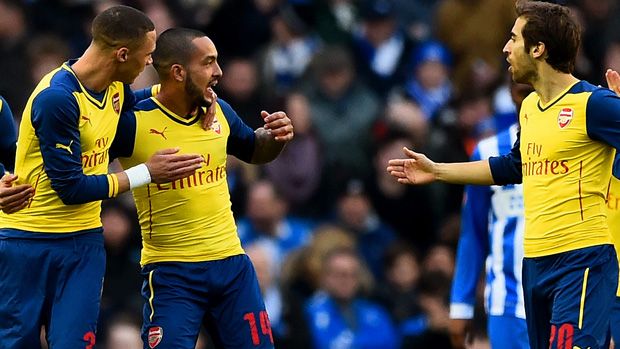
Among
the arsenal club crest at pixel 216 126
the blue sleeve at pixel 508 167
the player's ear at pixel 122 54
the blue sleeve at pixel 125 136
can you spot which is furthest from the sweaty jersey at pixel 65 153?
the blue sleeve at pixel 508 167

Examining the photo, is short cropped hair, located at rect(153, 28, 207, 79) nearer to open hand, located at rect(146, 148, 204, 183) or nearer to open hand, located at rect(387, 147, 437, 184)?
open hand, located at rect(146, 148, 204, 183)

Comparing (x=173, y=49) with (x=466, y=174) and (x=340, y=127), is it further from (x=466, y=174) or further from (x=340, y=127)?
(x=340, y=127)

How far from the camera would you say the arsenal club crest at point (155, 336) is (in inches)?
347

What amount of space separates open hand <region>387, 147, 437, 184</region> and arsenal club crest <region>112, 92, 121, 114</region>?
1.59m

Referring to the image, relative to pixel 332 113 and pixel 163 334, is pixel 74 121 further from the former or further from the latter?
pixel 332 113

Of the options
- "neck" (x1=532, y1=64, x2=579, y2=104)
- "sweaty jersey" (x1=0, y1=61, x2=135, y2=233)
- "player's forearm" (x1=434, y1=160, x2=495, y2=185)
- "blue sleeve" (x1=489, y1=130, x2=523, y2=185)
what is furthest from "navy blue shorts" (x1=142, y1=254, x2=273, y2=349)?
"neck" (x1=532, y1=64, x2=579, y2=104)

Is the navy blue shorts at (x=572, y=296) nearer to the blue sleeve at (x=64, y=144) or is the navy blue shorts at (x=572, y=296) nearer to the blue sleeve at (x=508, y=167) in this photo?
the blue sleeve at (x=508, y=167)

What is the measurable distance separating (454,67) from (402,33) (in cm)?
78

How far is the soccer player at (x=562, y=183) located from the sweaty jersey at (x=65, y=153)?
2331 millimetres

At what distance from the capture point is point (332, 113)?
15.0m

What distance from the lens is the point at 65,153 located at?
27.6 ft

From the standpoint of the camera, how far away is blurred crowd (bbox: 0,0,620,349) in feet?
43.1

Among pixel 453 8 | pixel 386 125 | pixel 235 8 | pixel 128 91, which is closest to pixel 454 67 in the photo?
pixel 453 8

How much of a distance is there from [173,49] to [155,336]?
167cm
